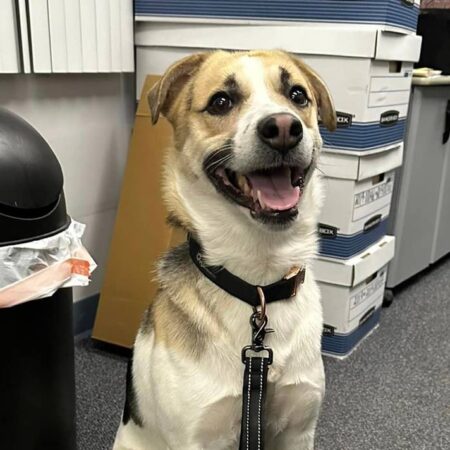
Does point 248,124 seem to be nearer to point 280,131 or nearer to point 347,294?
point 280,131

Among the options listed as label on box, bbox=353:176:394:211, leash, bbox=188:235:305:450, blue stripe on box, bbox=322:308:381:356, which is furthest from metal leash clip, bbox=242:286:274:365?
blue stripe on box, bbox=322:308:381:356

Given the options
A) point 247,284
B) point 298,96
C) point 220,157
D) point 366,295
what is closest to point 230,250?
point 247,284

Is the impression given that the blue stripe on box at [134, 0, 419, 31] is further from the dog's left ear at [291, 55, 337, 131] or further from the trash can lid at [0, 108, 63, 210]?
the trash can lid at [0, 108, 63, 210]

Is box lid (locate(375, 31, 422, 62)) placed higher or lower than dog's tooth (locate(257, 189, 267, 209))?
higher

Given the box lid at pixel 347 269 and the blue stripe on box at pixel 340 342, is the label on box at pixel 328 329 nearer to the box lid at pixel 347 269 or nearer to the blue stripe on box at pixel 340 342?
the blue stripe on box at pixel 340 342

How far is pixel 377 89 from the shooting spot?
1.70m

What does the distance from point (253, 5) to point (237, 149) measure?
92cm

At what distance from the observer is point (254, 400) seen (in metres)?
0.95

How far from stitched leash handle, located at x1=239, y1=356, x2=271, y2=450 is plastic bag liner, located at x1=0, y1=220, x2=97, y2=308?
34 centimetres

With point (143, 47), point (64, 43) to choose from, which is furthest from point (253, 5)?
point (64, 43)

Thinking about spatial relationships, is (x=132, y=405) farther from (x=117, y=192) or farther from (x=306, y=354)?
(x=117, y=192)

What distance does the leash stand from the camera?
96cm

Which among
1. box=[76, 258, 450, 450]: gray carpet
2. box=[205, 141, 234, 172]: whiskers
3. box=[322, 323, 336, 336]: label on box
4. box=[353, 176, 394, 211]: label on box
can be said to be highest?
box=[205, 141, 234, 172]: whiskers

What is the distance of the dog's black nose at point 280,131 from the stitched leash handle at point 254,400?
351 mm
